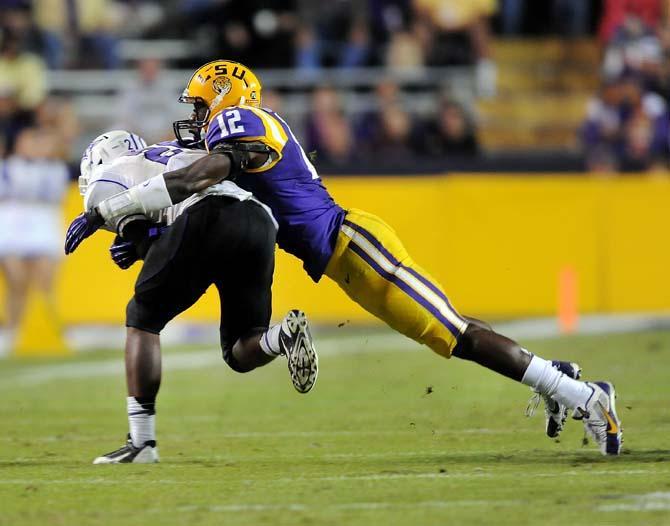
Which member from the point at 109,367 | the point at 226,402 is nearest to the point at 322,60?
the point at 109,367

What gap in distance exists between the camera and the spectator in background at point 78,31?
15.9 m

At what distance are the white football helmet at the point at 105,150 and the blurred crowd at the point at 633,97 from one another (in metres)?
8.66

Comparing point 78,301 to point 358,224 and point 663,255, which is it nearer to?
point 663,255

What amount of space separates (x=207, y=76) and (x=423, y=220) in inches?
315

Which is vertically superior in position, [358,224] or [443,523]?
[358,224]

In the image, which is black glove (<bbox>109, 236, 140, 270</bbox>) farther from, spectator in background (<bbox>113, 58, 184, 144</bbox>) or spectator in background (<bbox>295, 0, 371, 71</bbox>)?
spectator in background (<bbox>295, 0, 371, 71</bbox>)

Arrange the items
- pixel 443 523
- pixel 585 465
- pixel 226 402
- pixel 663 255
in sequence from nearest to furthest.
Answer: pixel 443 523, pixel 585 465, pixel 226 402, pixel 663 255

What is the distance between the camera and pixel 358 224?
242 inches

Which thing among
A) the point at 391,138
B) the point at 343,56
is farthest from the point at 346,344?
the point at 343,56

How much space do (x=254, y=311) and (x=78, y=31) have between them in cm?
1033

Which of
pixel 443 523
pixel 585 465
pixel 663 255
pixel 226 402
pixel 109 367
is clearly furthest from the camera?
pixel 663 255

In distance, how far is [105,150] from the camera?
6348mm

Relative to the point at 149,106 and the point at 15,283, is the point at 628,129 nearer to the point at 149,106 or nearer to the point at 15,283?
the point at 149,106

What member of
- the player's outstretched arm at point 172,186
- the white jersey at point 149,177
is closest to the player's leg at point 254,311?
the white jersey at point 149,177
